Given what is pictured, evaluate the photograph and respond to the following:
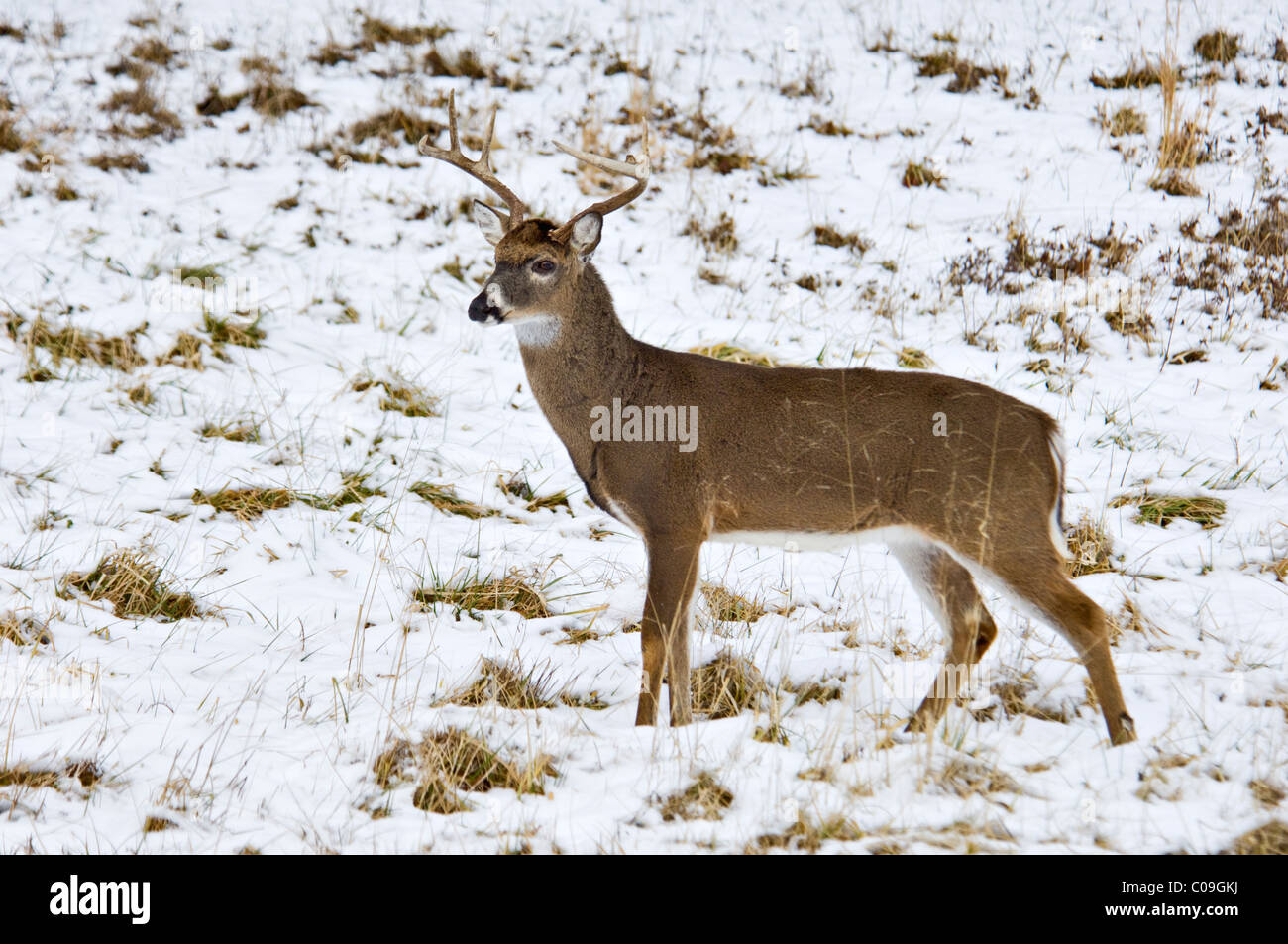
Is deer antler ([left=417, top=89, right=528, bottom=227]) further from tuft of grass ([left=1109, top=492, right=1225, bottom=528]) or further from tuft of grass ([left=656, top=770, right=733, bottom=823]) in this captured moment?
tuft of grass ([left=1109, top=492, right=1225, bottom=528])

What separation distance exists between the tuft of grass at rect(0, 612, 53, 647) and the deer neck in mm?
2496

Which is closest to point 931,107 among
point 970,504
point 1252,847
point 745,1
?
point 745,1

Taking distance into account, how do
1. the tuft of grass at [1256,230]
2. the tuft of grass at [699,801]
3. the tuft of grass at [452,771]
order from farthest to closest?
the tuft of grass at [1256,230] < the tuft of grass at [452,771] < the tuft of grass at [699,801]

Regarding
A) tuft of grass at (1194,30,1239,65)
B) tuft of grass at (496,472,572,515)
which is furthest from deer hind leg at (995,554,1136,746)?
tuft of grass at (1194,30,1239,65)

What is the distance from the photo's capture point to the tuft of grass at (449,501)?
7164 millimetres

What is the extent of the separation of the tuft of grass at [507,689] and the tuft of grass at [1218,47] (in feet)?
36.4

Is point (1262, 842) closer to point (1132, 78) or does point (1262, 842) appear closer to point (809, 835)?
point (809, 835)

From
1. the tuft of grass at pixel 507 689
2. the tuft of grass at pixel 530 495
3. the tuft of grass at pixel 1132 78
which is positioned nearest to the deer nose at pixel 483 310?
the tuft of grass at pixel 507 689

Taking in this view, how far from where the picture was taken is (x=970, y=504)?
465 cm

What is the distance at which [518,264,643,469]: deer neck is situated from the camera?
5.31 metres

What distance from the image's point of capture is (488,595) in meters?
6.07

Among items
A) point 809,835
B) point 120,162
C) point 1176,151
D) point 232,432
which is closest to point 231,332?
point 232,432

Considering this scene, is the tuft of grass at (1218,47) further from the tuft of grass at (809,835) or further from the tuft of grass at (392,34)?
the tuft of grass at (809,835)
